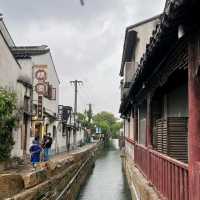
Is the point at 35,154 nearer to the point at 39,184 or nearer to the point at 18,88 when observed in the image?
the point at 39,184

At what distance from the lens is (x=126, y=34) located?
893 inches

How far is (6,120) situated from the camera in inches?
579

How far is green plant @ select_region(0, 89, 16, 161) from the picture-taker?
1380cm

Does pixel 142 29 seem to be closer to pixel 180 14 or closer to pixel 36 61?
pixel 36 61

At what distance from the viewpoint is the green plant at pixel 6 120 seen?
1380 centimetres

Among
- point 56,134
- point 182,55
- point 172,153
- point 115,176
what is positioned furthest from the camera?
point 56,134

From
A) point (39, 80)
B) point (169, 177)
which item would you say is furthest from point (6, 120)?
point (169, 177)

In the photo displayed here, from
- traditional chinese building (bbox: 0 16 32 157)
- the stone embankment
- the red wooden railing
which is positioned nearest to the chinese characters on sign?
traditional chinese building (bbox: 0 16 32 157)

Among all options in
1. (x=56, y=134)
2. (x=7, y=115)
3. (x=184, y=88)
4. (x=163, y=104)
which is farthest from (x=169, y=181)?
(x=56, y=134)

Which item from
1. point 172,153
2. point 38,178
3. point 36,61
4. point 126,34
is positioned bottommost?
point 38,178

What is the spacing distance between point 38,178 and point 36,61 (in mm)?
13524

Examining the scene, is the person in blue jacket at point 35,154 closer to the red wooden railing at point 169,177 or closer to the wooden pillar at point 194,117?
the red wooden railing at point 169,177

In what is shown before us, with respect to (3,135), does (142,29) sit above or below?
above

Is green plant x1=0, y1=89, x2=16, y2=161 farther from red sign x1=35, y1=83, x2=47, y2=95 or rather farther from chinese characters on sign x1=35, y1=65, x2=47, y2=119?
red sign x1=35, y1=83, x2=47, y2=95
